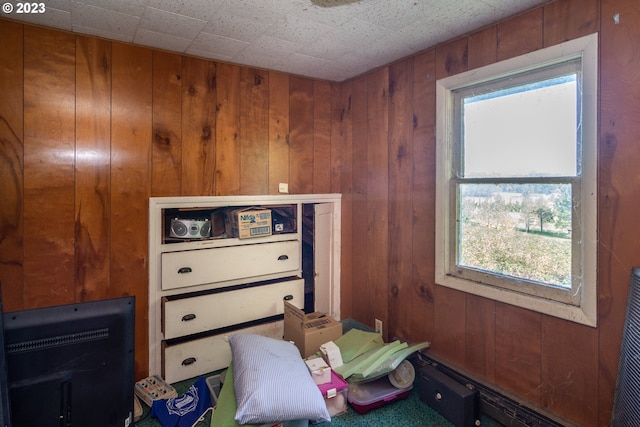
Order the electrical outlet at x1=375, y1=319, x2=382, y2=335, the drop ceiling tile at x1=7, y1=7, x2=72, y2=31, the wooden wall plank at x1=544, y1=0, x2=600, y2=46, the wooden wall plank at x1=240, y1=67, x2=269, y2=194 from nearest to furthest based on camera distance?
the wooden wall plank at x1=544, y1=0, x2=600, y2=46 < the drop ceiling tile at x1=7, y1=7, x2=72, y2=31 < the wooden wall plank at x1=240, y1=67, x2=269, y2=194 < the electrical outlet at x1=375, y1=319, x2=382, y2=335

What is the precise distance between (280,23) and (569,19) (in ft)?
4.77

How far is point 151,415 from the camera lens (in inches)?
78.9

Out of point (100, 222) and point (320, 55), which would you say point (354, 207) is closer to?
point (320, 55)

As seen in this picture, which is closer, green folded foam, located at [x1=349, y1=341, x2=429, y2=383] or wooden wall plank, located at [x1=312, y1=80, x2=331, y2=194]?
green folded foam, located at [x1=349, y1=341, x2=429, y2=383]

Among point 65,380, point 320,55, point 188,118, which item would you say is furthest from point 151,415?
point 320,55

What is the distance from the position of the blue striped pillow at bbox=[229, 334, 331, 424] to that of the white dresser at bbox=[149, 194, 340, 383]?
1.80ft

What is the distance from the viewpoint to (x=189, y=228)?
241 cm

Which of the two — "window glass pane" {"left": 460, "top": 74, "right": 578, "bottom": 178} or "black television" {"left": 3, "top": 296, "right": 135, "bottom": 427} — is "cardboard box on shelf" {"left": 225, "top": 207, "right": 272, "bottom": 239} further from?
"window glass pane" {"left": 460, "top": 74, "right": 578, "bottom": 178}

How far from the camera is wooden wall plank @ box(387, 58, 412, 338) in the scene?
8.16 feet

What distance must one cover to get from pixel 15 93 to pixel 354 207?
235 centimetres

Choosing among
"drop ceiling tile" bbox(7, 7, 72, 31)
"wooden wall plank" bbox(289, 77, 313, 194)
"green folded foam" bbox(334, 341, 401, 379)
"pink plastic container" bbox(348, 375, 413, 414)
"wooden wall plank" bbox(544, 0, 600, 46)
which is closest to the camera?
"wooden wall plank" bbox(544, 0, 600, 46)

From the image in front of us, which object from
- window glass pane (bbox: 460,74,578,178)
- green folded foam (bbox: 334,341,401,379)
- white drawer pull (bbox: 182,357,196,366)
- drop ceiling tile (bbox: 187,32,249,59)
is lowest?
white drawer pull (bbox: 182,357,196,366)

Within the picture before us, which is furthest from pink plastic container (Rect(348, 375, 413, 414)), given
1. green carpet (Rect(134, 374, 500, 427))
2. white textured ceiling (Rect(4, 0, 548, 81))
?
white textured ceiling (Rect(4, 0, 548, 81))

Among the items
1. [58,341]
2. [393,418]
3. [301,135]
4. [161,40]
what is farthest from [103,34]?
[393,418]
